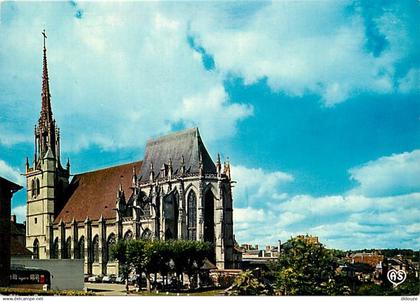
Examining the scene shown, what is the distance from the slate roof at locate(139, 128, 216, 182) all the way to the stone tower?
6.14 meters

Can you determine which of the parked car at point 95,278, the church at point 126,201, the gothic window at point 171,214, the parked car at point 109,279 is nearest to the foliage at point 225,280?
the church at point 126,201

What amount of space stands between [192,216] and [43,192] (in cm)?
1141

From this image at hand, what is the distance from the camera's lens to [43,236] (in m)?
36.3

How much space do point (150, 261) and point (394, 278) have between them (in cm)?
1061

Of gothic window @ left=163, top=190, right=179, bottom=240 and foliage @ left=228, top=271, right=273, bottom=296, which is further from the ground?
gothic window @ left=163, top=190, right=179, bottom=240

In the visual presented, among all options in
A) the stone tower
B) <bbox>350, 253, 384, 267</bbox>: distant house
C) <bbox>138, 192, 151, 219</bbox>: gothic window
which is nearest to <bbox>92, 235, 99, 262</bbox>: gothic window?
the stone tower

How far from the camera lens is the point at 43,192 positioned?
36.7 m

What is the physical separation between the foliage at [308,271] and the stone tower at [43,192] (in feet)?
67.4

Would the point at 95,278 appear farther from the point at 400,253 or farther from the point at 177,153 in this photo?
the point at 400,253

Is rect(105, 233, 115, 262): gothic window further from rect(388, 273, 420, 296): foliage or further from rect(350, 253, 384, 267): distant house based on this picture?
rect(388, 273, 420, 296): foliage

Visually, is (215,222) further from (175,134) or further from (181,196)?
(175,134)

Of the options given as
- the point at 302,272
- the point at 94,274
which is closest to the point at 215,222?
the point at 94,274

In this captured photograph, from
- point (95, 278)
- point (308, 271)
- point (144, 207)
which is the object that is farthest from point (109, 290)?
point (144, 207)

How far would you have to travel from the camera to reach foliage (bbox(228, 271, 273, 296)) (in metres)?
16.3
